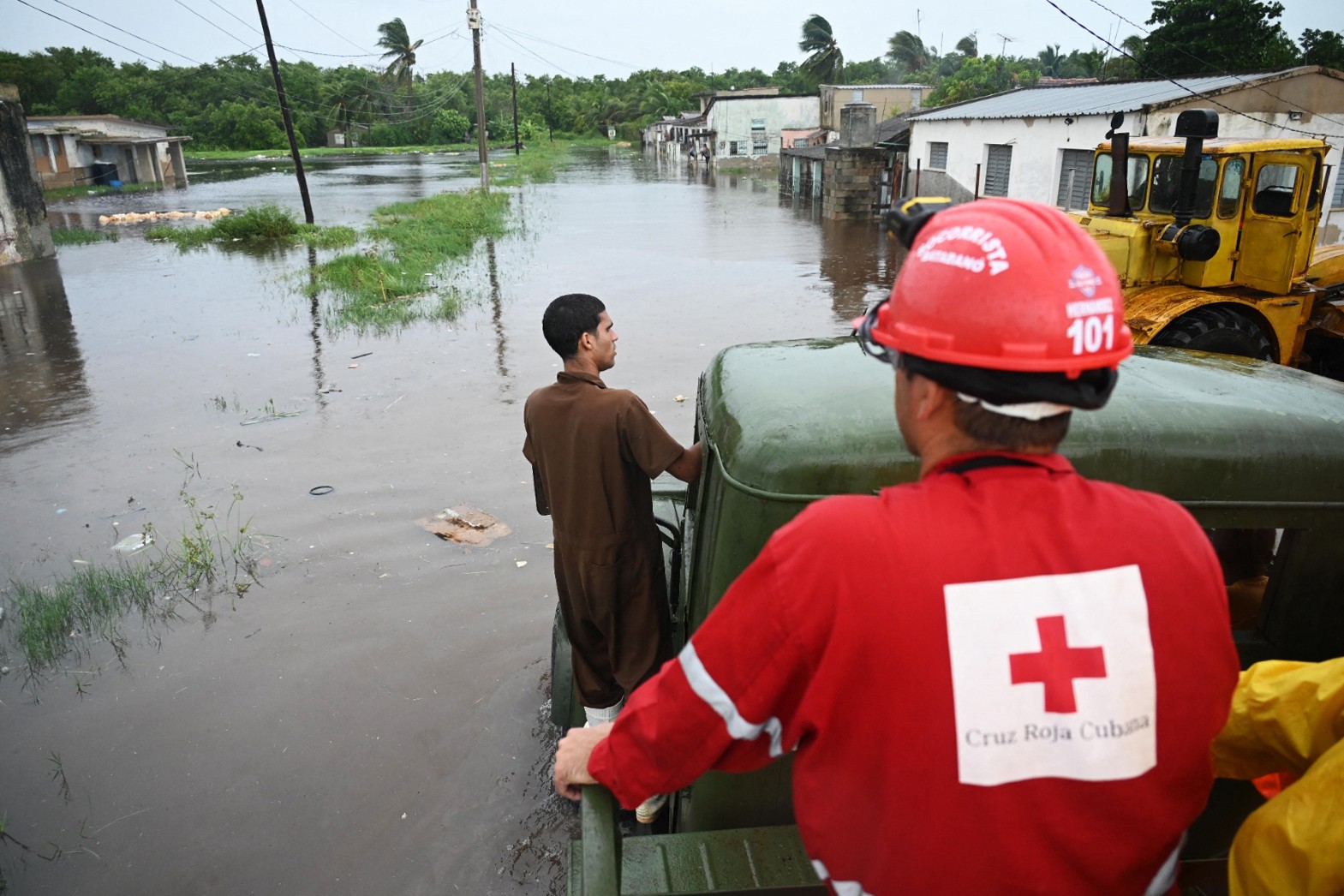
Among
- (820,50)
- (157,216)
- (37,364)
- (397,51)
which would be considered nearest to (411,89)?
(397,51)

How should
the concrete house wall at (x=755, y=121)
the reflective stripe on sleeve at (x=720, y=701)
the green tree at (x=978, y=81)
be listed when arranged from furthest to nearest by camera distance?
the concrete house wall at (x=755, y=121) → the green tree at (x=978, y=81) → the reflective stripe on sleeve at (x=720, y=701)

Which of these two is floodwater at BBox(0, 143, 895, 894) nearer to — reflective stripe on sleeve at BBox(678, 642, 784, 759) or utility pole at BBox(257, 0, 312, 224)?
reflective stripe on sleeve at BBox(678, 642, 784, 759)

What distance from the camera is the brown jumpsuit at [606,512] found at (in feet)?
9.34

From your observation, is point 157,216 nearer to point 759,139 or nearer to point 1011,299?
point 759,139

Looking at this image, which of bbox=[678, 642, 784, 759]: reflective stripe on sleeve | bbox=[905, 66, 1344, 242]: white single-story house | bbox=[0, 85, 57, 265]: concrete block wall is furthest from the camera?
bbox=[0, 85, 57, 265]: concrete block wall

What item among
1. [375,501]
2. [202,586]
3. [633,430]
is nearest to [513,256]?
[375,501]

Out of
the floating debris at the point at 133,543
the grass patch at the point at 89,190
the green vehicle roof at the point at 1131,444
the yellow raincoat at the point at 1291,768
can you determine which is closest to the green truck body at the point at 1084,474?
the green vehicle roof at the point at 1131,444

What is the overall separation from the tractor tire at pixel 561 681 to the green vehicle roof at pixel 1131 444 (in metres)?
1.80

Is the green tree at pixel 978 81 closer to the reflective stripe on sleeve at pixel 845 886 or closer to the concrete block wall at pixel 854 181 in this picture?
the concrete block wall at pixel 854 181

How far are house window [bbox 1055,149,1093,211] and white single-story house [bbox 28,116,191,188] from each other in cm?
3856

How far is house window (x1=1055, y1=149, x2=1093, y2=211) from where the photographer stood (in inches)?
664

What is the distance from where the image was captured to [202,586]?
5441 mm

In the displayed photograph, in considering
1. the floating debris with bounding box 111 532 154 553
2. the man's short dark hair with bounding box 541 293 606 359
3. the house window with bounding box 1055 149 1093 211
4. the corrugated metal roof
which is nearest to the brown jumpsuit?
the man's short dark hair with bounding box 541 293 606 359

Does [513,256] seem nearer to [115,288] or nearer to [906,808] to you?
[115,288]
